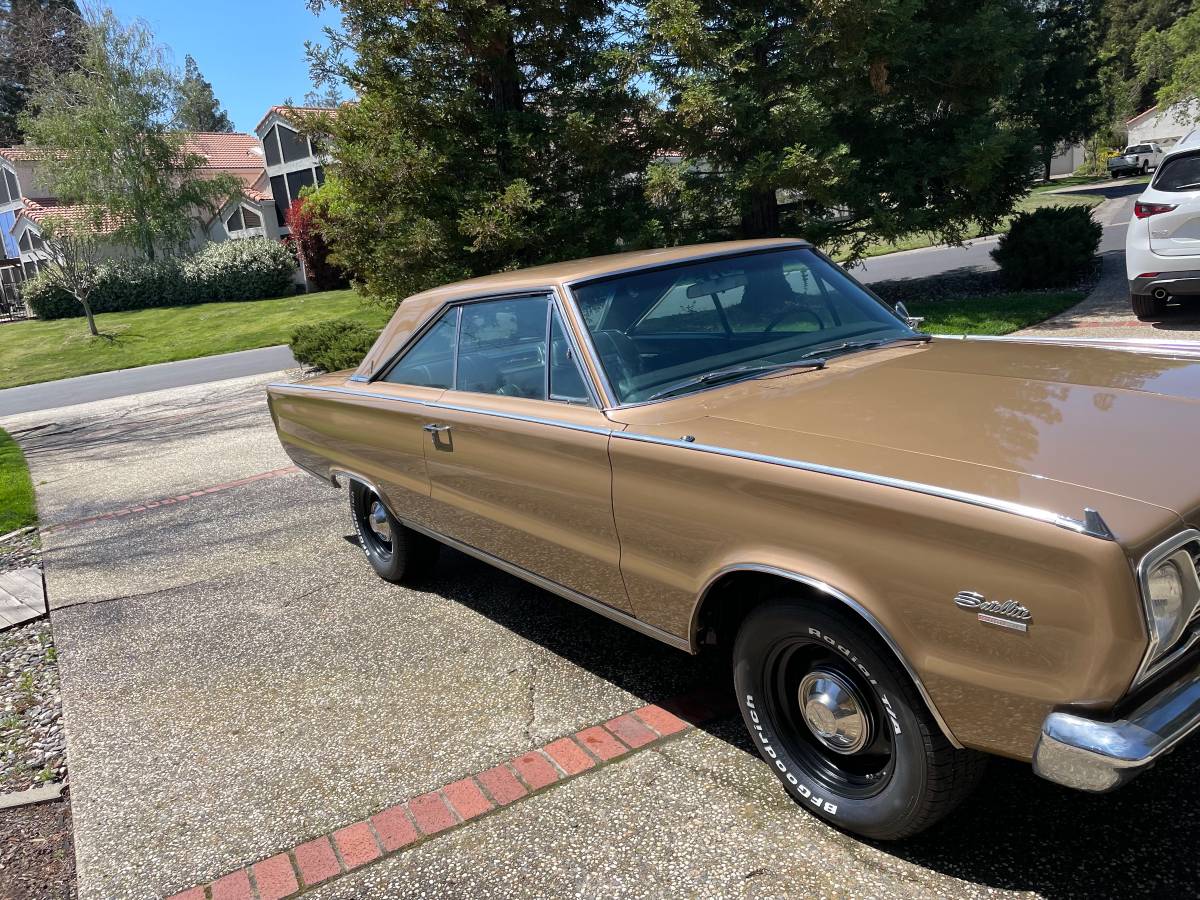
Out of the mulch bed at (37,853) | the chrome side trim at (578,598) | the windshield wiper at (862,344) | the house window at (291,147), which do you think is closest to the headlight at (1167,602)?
the chrome side trim at (578,598)

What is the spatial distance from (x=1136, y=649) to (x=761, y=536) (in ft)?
3.10

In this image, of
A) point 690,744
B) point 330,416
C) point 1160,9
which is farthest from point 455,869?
point 1160,9

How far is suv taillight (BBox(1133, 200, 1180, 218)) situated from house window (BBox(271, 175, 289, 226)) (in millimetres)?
36980

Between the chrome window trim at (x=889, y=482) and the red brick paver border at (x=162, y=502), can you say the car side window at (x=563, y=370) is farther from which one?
the red brick paver border at (x=162, y=502)

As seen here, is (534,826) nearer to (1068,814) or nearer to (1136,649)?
(1068,814)

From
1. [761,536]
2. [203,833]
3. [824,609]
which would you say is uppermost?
[761,536]

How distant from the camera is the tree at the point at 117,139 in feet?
110

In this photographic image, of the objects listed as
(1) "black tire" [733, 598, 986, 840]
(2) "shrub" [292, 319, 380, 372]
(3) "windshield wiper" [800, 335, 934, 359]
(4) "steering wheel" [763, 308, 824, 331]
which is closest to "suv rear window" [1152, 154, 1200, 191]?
(3) "windshield wiper" [800, 335, 934, 359]

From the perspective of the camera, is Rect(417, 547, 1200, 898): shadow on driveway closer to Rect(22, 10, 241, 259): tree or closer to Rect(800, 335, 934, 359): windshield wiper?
Rect(800, 335, 934, 359): windshield wiper

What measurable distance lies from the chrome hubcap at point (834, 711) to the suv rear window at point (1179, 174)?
789cm

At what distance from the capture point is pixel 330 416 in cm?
498

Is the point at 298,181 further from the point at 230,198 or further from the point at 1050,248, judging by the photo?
the point at 1050,248

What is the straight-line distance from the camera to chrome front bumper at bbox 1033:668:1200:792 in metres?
1.86

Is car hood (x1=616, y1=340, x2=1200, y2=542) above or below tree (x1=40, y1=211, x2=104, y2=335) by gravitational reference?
below
